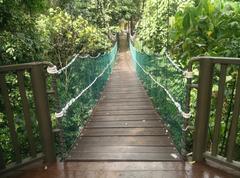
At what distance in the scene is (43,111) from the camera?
2.40 m

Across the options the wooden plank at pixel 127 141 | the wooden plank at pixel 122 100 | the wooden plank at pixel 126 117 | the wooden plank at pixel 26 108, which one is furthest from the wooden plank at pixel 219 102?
the wooden plank at pixel 122 100

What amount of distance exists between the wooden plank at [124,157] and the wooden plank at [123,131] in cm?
66

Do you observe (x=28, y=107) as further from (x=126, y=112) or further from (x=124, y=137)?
(x=126, y=112)

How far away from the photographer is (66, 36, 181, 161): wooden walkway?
2801mm

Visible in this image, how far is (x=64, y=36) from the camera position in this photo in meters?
7.91

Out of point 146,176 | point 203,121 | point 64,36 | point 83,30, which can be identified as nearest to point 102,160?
point 146,176

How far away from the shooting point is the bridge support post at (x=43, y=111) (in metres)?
2.29

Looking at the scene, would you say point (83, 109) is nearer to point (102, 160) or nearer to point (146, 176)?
point (102, 160)

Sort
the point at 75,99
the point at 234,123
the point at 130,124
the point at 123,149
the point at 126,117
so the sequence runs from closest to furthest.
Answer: the point at 234,123, the point at 123,149, the point at 75,99, the point at 130,124, the point at 126,117

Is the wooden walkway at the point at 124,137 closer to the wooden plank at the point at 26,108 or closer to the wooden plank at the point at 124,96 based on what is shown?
the wooden plank at the point at 26,108

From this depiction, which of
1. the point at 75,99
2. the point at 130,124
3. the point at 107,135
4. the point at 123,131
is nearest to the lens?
the point at 75,99

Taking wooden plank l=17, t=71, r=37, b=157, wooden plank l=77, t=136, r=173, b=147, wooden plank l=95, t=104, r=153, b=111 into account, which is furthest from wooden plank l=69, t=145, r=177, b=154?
wooden plank l=95, t=104, r=153, b=111

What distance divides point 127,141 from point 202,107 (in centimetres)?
117

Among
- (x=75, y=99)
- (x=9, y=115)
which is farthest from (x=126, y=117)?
(x=9, y=115)
